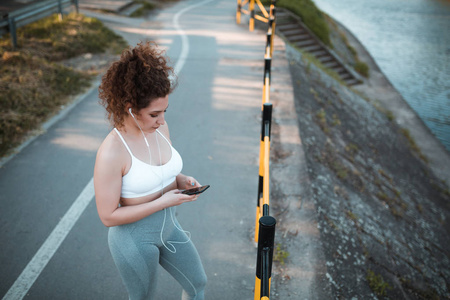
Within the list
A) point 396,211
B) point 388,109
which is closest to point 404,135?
point 388,109

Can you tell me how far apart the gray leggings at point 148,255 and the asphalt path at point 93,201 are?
3.29 feet

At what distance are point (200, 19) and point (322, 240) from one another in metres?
11.9

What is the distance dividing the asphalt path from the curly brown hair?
198cm

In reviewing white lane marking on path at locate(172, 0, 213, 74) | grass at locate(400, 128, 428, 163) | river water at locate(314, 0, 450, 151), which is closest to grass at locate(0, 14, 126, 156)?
white lane marking on path at locate(172, 0, 213, 74)

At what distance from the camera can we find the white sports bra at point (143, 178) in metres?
2.20

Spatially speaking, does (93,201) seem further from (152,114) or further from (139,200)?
(152,114)

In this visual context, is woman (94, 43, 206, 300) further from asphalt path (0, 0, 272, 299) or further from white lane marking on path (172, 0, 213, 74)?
white lane marking on path (172, 0, 213, 74)

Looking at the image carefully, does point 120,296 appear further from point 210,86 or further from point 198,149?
point 210,86

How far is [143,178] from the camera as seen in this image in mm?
2252

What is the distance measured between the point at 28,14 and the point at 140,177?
849 cm

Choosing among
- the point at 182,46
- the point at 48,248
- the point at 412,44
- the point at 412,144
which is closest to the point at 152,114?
the point at 48,248

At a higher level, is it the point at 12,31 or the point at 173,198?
the point at 12,31

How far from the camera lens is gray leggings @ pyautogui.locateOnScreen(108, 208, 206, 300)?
2.28 metres

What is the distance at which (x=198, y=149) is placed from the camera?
583 centimetres
